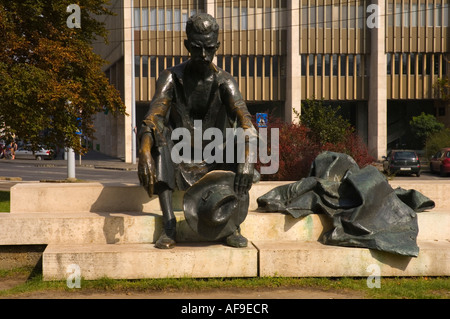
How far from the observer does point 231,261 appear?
567 centimetres

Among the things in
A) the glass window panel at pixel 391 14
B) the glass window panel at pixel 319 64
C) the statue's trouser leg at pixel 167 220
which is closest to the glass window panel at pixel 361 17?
the glass window panel at pixel 391 14

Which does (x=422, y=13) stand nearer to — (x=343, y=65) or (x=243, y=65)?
(x=343, y=65)

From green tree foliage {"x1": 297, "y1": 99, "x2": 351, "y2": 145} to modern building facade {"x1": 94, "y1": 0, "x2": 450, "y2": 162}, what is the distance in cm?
2339

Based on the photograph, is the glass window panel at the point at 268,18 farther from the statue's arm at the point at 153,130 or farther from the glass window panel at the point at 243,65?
the statue's arm at the point at 153,130

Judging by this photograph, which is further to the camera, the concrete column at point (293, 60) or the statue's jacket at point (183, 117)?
the concrete column at point (293, 60)

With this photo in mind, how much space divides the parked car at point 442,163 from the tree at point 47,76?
19.1 meters

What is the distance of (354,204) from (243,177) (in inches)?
55.8

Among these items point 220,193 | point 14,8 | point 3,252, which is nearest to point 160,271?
point 220,193

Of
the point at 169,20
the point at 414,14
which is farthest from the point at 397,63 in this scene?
the point at 169,20

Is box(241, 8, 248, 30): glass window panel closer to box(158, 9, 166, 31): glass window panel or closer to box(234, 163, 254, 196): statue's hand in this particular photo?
box(158, 9, 166, 31): glass window panel

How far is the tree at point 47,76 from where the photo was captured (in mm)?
11523

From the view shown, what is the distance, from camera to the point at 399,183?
7.55 m

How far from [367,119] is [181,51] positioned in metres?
14.5

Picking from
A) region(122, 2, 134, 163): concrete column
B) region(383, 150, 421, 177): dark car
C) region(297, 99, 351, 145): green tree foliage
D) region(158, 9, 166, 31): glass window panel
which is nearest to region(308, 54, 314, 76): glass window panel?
region(158, 9, 166, 31): glass window panel
